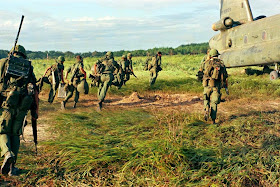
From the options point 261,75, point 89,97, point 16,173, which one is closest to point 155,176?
point 16,173

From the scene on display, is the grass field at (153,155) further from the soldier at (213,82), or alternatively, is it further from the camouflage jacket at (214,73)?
the camouflage jacket at (214,73)

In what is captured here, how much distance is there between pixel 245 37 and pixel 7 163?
14.1 meters

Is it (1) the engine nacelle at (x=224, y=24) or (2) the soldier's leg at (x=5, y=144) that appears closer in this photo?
(2) the soldier's leg at (x=5, y=144)

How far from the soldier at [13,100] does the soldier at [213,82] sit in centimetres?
466

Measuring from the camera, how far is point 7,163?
165 inches

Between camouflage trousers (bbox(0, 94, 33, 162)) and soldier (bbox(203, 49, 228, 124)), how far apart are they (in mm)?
4758

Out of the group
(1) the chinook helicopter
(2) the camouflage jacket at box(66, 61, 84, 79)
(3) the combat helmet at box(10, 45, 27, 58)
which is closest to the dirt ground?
(2) the camouflage jacket at box(66, 61, 84, 79)

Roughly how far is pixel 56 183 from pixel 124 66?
10108 millimetres

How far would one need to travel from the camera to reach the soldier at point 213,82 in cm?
757

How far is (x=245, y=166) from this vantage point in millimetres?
4305

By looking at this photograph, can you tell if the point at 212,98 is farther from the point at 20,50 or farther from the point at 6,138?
the point at 6,138

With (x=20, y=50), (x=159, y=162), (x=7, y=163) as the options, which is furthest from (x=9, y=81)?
(x=159, y=162)

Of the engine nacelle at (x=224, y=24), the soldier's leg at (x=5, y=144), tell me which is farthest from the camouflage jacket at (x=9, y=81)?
the engine nacelle at (x=224, y=24)

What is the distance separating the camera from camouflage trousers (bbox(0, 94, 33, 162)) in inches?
172
